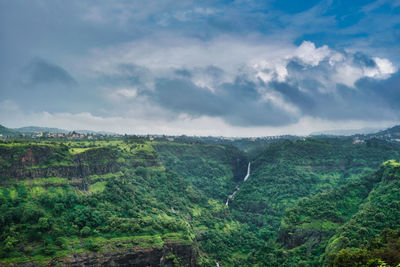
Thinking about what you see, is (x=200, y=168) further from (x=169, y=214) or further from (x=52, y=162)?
(x=52, y=162)

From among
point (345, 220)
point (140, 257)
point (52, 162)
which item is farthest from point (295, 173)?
point (52, 162)

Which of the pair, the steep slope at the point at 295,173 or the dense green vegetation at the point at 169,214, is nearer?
the dense green vegetation at the point at 169,214

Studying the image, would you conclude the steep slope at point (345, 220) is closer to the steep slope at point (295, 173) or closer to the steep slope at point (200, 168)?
the steep slope at point (295, 173)

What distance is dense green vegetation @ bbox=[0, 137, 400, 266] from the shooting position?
189 ft

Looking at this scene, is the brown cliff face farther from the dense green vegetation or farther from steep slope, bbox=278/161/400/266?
steep slope, bbox=278/161/400/266

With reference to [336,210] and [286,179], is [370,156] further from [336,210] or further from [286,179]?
[336,210]

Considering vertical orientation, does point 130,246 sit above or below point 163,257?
above

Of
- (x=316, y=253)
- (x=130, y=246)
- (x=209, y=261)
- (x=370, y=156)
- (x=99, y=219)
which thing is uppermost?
(x=370, y=156)

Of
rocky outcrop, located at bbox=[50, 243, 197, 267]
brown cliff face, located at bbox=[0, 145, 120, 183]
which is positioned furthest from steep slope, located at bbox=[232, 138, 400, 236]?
brown cliff face, located at bbox=[0, 145, 120, 183]

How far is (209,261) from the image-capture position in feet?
270

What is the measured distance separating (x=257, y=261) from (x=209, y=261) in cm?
1417

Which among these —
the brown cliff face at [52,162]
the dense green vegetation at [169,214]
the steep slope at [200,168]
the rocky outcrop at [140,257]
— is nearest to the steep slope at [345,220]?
the dense green vegetation at [169,214]

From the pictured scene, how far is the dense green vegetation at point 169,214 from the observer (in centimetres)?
5747

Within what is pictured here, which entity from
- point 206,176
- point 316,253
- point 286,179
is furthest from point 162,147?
point 316,253
